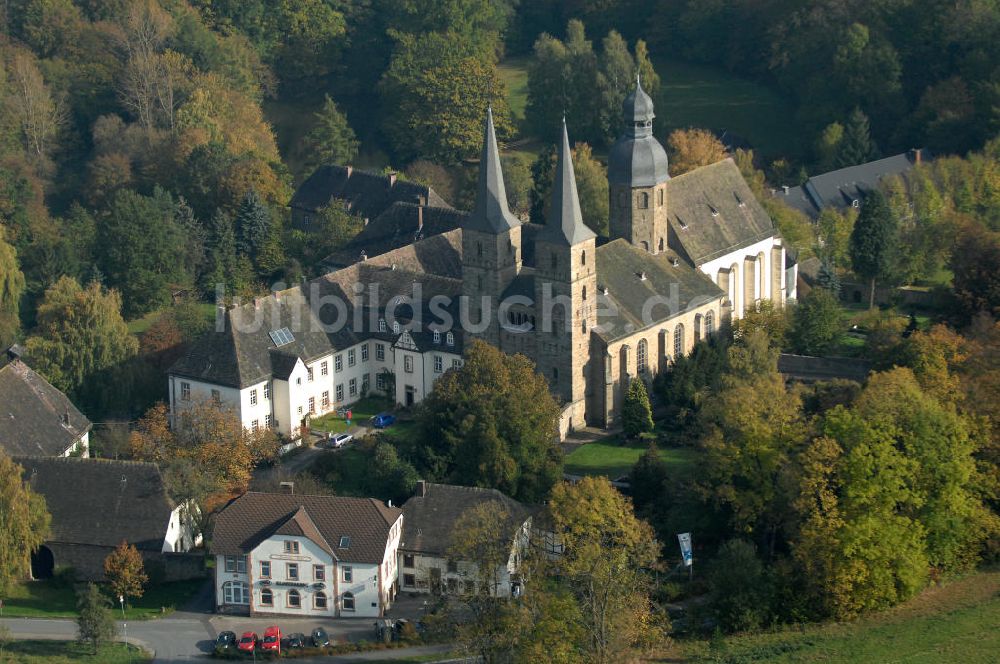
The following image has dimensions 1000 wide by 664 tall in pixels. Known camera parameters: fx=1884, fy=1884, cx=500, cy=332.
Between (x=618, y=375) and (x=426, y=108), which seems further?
(x=426, y=108)

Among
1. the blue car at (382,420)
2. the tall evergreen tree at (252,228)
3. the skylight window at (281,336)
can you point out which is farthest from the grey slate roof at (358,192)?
the blue car at (382,420)

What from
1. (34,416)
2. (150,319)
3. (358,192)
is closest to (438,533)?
(34,416)

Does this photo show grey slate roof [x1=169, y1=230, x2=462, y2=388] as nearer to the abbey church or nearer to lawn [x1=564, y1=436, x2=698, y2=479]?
the abbey church

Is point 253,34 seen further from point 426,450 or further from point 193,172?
point 426,450

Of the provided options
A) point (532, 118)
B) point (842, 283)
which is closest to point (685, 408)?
point (842, 283)

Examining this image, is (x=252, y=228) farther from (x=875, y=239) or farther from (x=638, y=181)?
(x=875, y=239)
